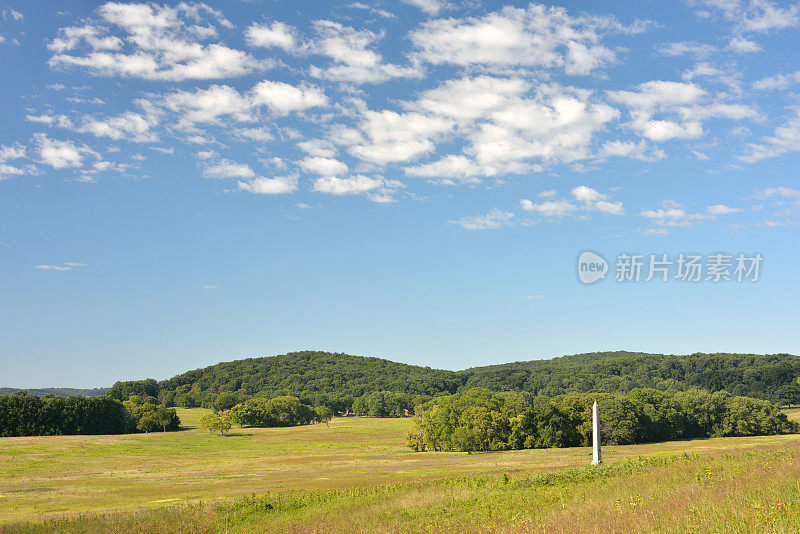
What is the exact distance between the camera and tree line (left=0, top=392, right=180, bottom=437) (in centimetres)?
13775

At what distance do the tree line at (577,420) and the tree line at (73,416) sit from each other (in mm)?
87329

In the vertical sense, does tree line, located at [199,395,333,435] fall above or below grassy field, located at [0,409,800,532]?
below

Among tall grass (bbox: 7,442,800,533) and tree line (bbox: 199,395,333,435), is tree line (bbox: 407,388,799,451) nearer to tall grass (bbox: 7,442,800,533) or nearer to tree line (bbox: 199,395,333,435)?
tree line (bbox: 199,395,333,435)

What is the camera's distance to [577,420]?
386 ft

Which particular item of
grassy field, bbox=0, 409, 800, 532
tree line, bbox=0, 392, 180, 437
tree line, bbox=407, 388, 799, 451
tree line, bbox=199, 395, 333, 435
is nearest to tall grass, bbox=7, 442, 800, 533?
grassy field, bbox=0, 409, 800, 532

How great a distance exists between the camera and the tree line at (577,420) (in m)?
116

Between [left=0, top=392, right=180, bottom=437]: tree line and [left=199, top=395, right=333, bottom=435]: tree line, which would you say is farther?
[left=199, top=395, right=333, bottom=435]: tree line

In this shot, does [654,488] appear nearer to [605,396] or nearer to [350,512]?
[350,512]

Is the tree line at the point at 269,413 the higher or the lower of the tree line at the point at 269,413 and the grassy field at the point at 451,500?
the lower

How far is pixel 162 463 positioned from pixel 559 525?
97.9m

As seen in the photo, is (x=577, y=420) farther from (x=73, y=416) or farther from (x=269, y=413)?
(x=73, y=416)

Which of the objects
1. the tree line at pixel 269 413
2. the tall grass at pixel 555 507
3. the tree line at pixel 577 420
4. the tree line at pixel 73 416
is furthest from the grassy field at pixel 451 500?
the tree line at pixel 269 413

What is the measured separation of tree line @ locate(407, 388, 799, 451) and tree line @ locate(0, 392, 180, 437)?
87329mm

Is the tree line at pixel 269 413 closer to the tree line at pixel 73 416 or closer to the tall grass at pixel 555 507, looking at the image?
the tree line at pixel 73 416
